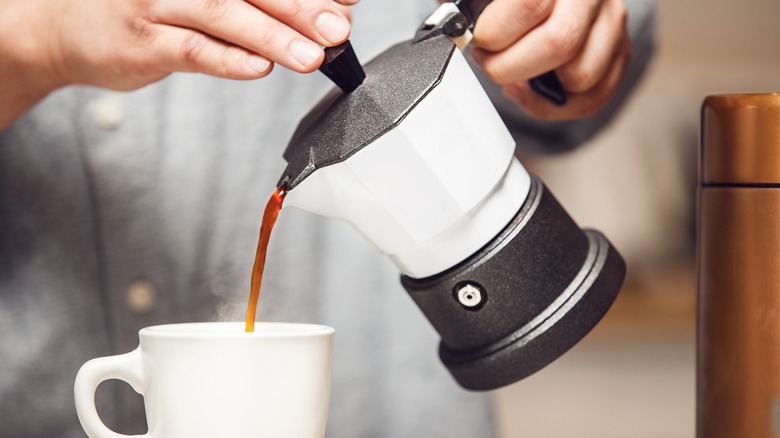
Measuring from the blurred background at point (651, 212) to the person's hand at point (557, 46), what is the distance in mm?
782

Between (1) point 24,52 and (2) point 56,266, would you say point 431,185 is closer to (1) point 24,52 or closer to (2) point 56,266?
(1) point 24,52

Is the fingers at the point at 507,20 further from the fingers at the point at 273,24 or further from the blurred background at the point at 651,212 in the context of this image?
the blurred background at the point at 651,212

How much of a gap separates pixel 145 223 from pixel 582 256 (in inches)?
18.5

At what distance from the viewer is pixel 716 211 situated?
0.47m

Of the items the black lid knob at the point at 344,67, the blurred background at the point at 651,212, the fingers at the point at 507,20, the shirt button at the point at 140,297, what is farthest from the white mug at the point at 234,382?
the blurred background at the point at 651,212

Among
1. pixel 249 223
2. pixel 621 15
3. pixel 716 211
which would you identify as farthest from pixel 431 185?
pixel 249 223

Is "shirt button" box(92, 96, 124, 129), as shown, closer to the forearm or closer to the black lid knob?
the forearm

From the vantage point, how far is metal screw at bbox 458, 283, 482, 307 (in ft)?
1.66

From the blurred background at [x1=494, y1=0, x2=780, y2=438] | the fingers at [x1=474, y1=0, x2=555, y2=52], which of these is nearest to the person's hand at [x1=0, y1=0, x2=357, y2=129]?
the fingers at [x1=474, y1=0, x2=555, y2=52]

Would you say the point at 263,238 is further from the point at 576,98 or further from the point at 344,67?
the point at 576,98

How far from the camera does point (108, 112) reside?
799mm

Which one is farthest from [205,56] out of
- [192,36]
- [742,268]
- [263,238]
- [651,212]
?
[651,212]

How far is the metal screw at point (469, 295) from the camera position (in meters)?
0.51

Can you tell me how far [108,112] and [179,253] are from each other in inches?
6.1
